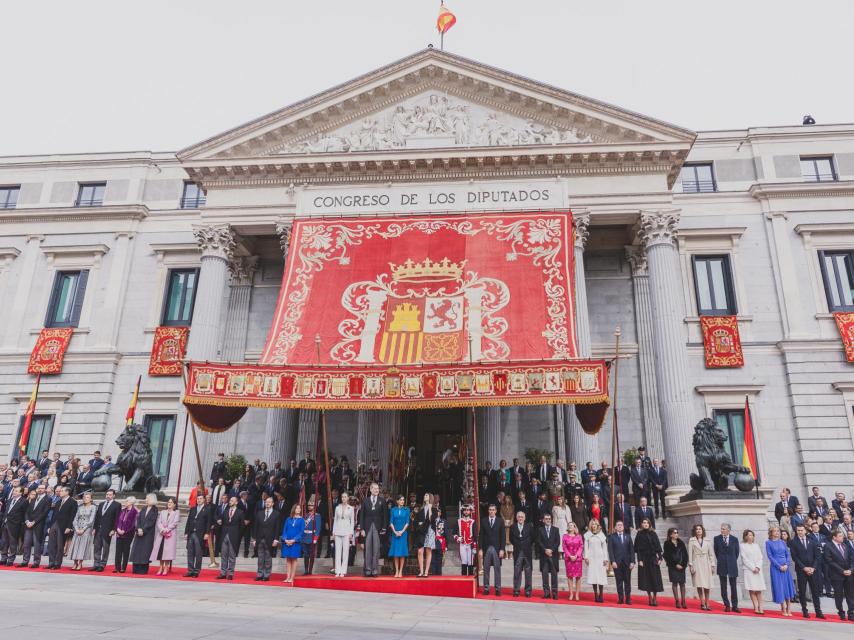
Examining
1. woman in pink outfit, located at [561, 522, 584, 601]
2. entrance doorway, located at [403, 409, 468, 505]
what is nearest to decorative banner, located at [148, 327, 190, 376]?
entrance doorway, located at [403, 409, 468, 505]

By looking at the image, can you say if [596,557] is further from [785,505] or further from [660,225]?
[660,225]

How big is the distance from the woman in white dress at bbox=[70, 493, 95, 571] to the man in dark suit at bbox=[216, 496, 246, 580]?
3109 mm

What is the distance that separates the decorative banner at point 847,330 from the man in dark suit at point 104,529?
23.2 metres

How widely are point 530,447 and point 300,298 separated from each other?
994 centimetres

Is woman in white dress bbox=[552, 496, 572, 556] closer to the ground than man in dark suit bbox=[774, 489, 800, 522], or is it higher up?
closer to the ground

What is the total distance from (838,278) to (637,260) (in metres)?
7.29

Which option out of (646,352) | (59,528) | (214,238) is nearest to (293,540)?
(59,528)

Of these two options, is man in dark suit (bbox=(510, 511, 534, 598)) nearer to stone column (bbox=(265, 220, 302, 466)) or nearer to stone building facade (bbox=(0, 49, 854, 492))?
stone building facade (bbox=(0, 49, 854, 492))

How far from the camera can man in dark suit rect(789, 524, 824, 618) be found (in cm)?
1190

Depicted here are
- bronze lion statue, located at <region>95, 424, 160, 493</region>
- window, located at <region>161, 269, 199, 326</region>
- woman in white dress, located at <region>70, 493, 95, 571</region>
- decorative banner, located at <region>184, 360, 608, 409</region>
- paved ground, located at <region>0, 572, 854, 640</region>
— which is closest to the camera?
paved ground, located at <region>0, 572, 854, 640</region>

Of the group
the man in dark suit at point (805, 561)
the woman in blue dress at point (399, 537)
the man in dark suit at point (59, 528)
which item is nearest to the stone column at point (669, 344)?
the man in dark suit at point (805, 561)

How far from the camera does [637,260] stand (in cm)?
2395

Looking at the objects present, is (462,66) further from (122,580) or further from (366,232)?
(122,580)

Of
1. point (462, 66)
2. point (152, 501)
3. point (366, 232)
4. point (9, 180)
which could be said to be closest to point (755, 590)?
point (152, 501)
